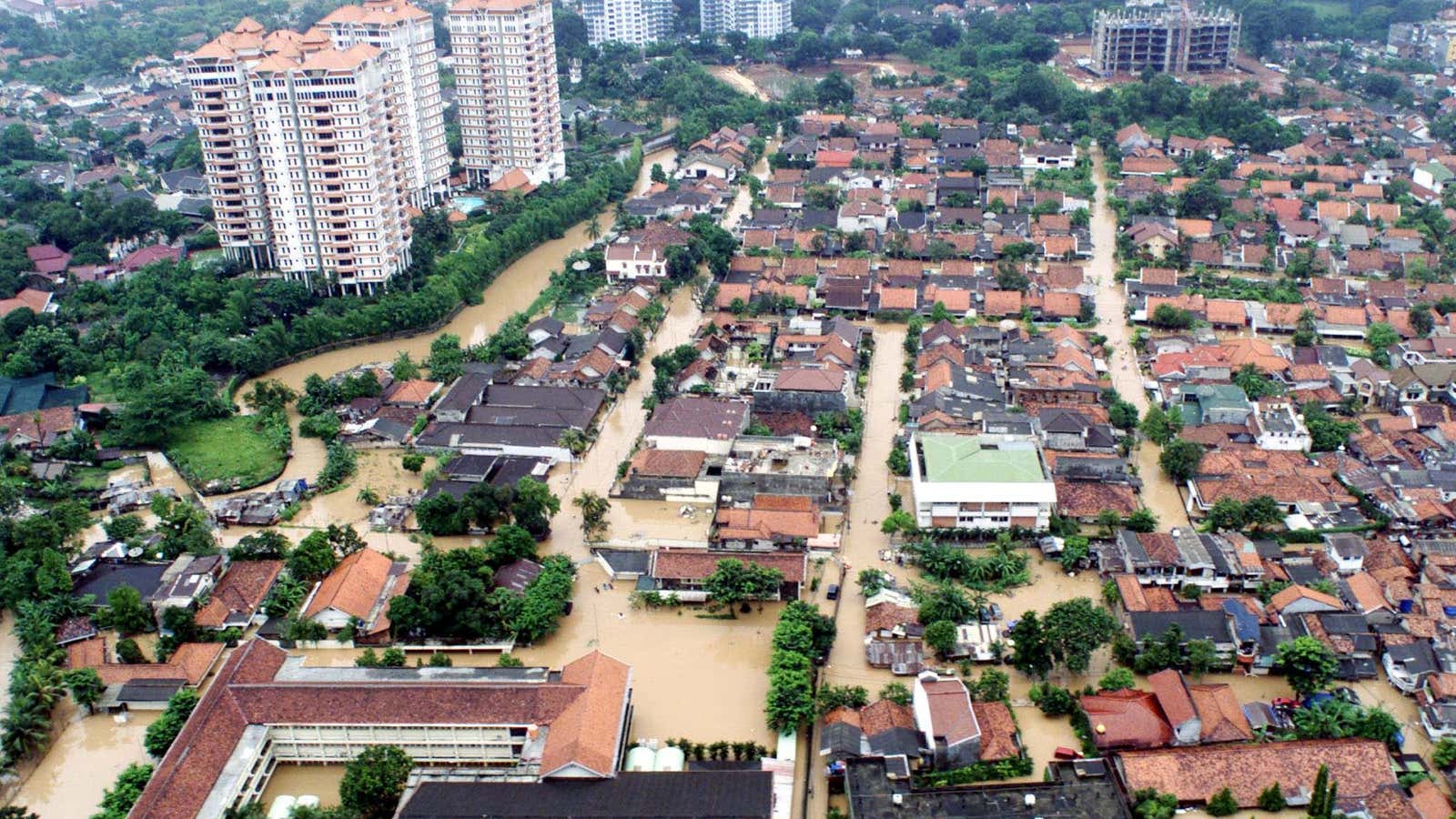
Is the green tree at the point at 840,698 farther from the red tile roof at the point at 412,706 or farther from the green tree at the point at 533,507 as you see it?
the green tree at the point at 533,507

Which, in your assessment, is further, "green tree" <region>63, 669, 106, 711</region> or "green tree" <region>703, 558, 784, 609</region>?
"green tree" <region>703, 558, 784, 609</region>

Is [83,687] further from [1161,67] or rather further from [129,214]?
[1161,67]

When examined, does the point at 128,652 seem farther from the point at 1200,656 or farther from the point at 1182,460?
the point at 1182,460

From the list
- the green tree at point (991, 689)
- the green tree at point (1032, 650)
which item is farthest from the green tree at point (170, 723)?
the green tree at point (1032, 650)

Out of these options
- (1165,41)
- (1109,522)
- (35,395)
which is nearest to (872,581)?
(1109,522)

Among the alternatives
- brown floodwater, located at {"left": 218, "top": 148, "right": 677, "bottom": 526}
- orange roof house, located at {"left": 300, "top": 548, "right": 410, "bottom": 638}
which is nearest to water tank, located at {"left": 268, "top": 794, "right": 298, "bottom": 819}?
orange roof house, located at {"left": 300, "top": 548, "right": 410, "bottom": 638}

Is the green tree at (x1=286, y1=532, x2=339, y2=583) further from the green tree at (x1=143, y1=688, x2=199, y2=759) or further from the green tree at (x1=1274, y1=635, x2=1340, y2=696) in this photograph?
the green tree at (x1=1274, y1=635, x2=1340, y2=696)
